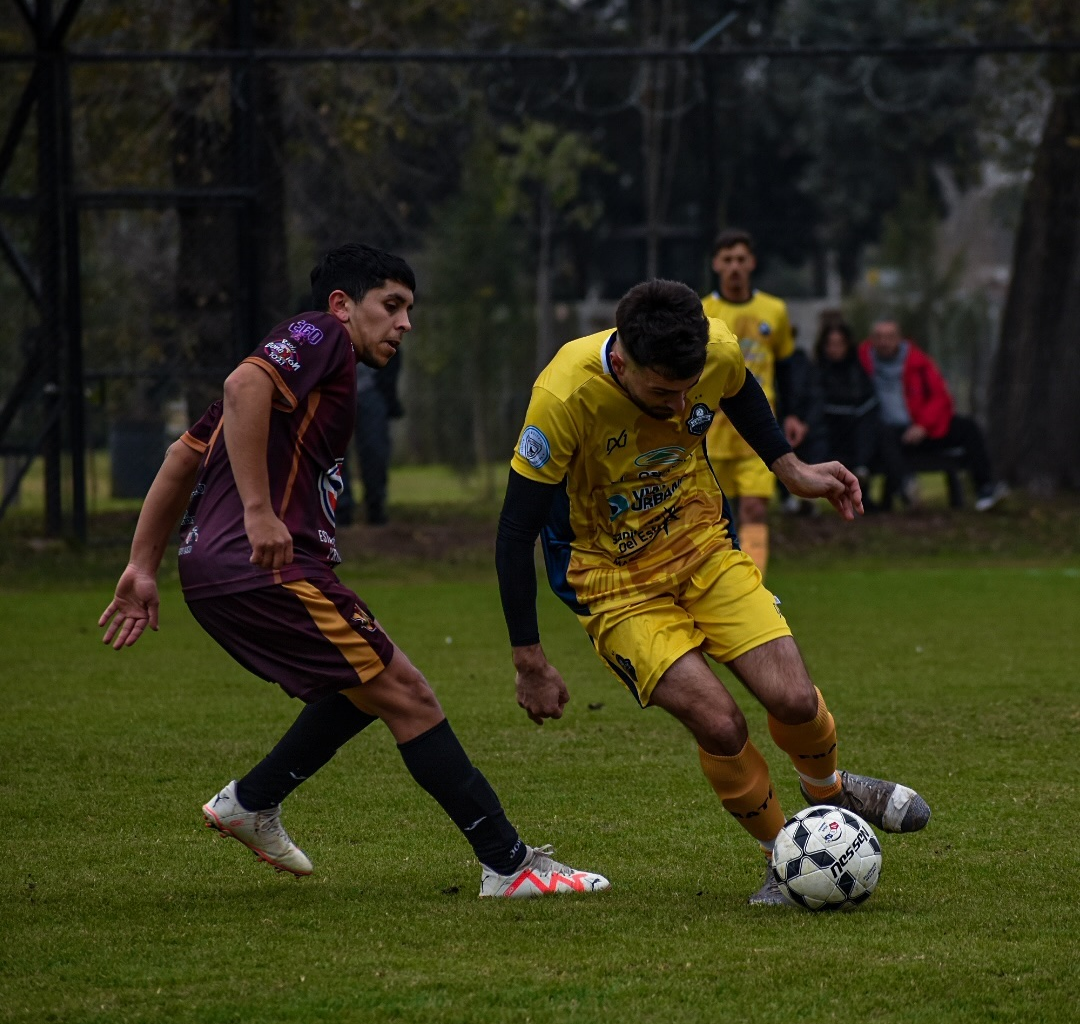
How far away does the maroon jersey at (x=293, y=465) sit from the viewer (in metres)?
4.47

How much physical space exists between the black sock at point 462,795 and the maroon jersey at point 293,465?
1.84ft

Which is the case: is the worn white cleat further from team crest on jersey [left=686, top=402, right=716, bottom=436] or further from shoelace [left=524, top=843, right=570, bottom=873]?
team crest on jersey [left=686, top=402, right=716, bottom=436]

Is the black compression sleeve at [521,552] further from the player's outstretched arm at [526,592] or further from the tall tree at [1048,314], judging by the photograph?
the tall tree at [1048,314]

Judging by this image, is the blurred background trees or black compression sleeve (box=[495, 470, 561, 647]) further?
the blurred background trees

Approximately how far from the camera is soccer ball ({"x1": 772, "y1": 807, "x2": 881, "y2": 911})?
448 centimetres

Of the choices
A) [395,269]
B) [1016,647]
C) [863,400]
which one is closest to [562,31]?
Answer: [863,400]

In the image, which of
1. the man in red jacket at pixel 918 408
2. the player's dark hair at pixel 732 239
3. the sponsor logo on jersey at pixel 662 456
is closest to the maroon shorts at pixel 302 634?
the sponsor logo on jersey at pixel 662 456

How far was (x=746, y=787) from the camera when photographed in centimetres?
471

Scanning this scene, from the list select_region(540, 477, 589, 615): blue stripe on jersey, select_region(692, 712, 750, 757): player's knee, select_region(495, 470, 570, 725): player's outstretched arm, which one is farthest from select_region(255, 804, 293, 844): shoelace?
select_region(692, 712, 750, 757): player's knee

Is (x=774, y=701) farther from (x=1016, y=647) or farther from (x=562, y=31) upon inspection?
(x=562, y=31)

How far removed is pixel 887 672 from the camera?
337 inches

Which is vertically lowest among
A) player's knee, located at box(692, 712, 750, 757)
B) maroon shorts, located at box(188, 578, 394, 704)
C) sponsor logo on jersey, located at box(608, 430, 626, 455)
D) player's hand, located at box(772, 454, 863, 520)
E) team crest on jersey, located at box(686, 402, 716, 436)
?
player's knee, located at box(692, 712, 750, 757)

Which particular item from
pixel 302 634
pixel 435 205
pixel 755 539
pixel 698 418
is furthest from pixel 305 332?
pixel 435 205

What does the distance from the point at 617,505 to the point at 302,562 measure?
0.96 metres
